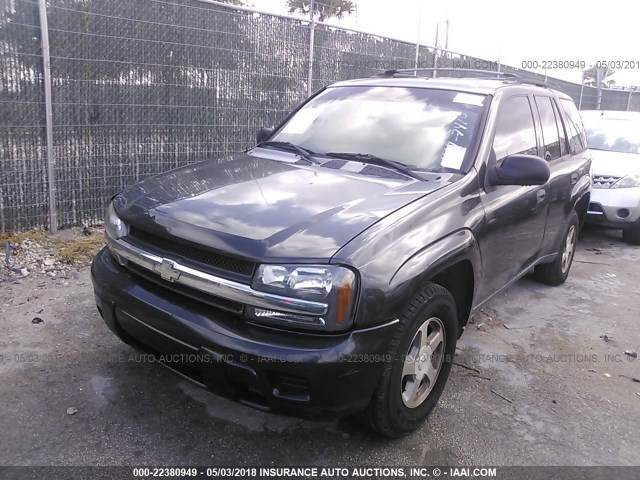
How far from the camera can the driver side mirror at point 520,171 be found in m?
3.14

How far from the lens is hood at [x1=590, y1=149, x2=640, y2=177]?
6.99 m

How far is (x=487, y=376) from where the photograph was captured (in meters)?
3.47

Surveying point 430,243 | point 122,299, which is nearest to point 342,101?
point 430,243

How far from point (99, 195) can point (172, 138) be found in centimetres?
109

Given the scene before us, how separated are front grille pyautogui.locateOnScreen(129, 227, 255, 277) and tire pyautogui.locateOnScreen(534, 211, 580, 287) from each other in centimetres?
365

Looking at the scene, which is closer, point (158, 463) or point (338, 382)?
point (338, 382)

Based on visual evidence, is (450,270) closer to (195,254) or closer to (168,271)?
(195,254)

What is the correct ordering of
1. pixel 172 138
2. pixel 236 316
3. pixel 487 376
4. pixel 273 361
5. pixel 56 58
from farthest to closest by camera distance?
pixel 172 138 → pixel 56 58 → pixel 487 376 → pixel 236 316 → pixel 273 361

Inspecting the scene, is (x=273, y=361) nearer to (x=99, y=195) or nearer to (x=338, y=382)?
(x=338, y=382)

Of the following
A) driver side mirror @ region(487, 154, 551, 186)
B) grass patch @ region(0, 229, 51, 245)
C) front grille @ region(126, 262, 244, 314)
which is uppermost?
driver side mirror @ region(487, 154, 551, 186)

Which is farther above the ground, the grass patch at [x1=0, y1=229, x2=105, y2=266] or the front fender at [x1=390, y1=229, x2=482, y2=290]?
the front fender at [x1=390, y1=229, x2=482, y2=290]

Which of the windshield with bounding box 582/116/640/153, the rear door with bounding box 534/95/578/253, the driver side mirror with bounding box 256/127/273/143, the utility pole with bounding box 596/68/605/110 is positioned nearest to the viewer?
the driver side mirror with bounding box 256/127/273/143

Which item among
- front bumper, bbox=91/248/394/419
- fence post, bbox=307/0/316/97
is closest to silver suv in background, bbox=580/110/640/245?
fence post, bbox=307/0/316/97

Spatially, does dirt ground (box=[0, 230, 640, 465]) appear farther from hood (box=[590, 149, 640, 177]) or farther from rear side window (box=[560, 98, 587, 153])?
hood (box=[590, 149, 640, 177])
